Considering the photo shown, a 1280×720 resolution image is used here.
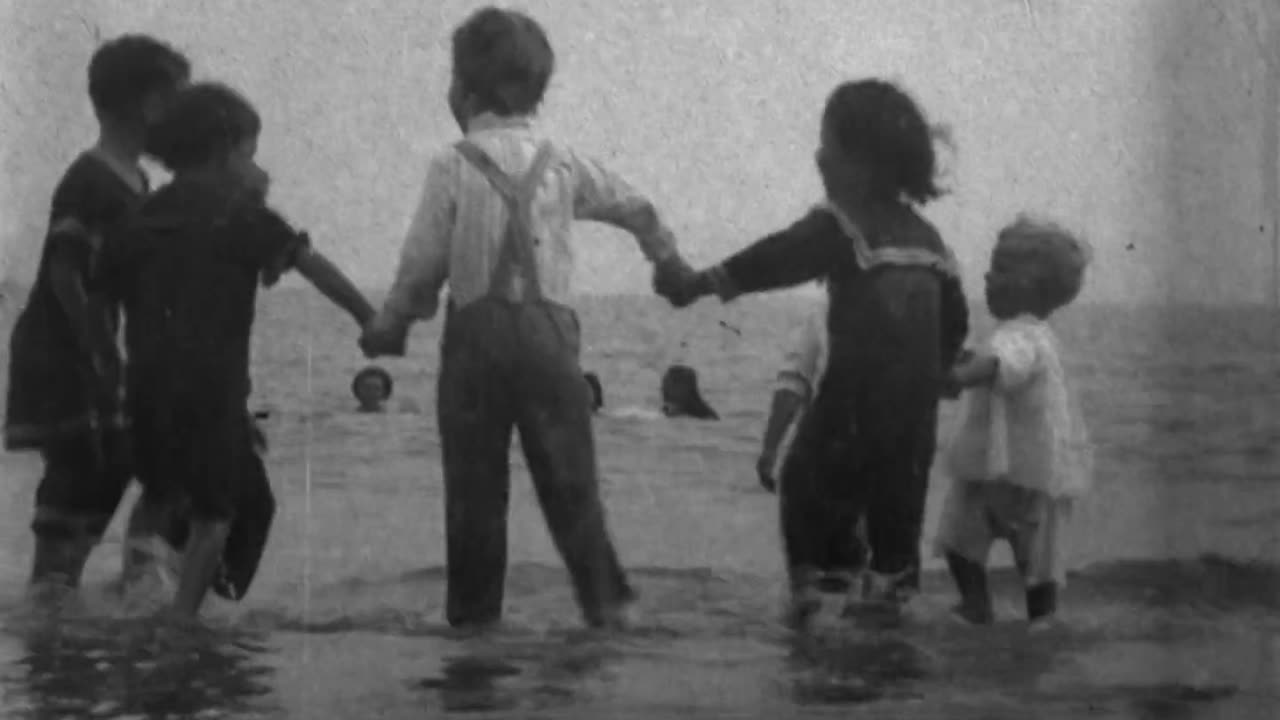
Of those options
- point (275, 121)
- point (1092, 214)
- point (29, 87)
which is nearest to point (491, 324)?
point (275, 121)

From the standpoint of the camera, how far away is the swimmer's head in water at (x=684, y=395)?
107 inches

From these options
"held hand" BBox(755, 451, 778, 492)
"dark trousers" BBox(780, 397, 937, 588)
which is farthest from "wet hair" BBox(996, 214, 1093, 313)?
"held hand" BBox(755, 451, 778, 492)

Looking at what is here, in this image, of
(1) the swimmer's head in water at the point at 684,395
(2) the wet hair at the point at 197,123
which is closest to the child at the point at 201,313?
(2) the wet hair at the point at 197,123

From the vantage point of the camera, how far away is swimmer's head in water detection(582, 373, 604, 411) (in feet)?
8.89

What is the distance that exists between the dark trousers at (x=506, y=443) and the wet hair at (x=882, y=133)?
0.53 meters

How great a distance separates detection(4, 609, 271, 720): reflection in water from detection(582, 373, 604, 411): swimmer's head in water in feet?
2.12

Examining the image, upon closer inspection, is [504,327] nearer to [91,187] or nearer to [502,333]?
[502,333]

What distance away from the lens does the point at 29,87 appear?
2.74m

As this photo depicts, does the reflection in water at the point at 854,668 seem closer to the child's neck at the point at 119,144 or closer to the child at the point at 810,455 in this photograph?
the child at the point at 810,455

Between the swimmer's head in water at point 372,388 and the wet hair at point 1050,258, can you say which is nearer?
the swimmer's head in water at point 372,388

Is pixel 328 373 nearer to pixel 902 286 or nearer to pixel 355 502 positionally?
pixel 355 502

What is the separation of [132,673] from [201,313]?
1.87 feet

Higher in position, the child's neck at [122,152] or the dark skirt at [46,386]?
the child's neck at [122,152]

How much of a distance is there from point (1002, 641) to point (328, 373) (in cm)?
115
